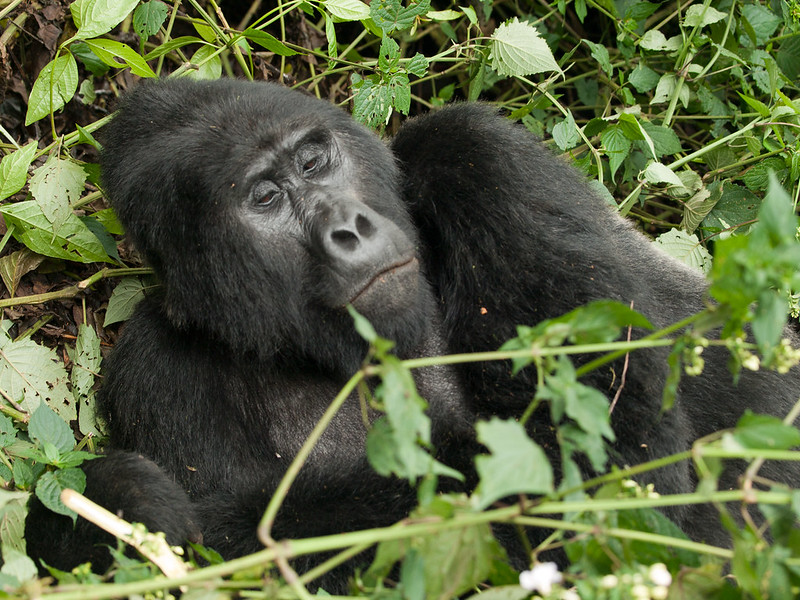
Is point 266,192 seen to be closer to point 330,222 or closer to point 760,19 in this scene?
point 330,222

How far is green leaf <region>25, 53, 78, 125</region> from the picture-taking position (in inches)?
146

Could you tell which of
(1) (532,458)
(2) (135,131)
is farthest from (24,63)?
(1) (532,458)

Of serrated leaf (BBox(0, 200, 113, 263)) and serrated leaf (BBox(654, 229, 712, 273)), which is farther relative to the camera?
serrated leaf (BBox(654, 229, 712, 273))

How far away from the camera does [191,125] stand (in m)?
2.91

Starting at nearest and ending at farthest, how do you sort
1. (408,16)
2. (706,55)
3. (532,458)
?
(532,458) < (408,16) < (706,55)

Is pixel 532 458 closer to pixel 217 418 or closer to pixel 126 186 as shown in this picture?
pixel 217 418

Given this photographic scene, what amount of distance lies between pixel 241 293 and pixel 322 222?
15.4 inches

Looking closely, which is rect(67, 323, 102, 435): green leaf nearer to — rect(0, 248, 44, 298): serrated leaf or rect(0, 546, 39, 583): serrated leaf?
rect(0, 248, 44, 298): serrated leaf

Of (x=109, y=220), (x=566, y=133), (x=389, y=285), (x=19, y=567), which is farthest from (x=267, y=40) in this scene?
(x=19, y=567)

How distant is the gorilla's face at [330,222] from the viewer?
262cm

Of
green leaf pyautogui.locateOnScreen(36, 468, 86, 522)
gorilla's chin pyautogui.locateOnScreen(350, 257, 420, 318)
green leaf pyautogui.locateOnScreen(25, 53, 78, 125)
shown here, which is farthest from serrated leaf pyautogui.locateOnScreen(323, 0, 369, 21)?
green leaf pyautogui.locateOnScreen(36, 468, 86, 522)

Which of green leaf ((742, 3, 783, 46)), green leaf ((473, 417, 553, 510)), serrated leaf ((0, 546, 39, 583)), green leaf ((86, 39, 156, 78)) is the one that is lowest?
green leaf ((742, 3, 783, 46))

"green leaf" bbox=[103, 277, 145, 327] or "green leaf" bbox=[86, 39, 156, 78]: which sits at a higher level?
"green leaf" bbox=[86, 39, 156, 78]

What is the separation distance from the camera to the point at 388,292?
8.65 ft
